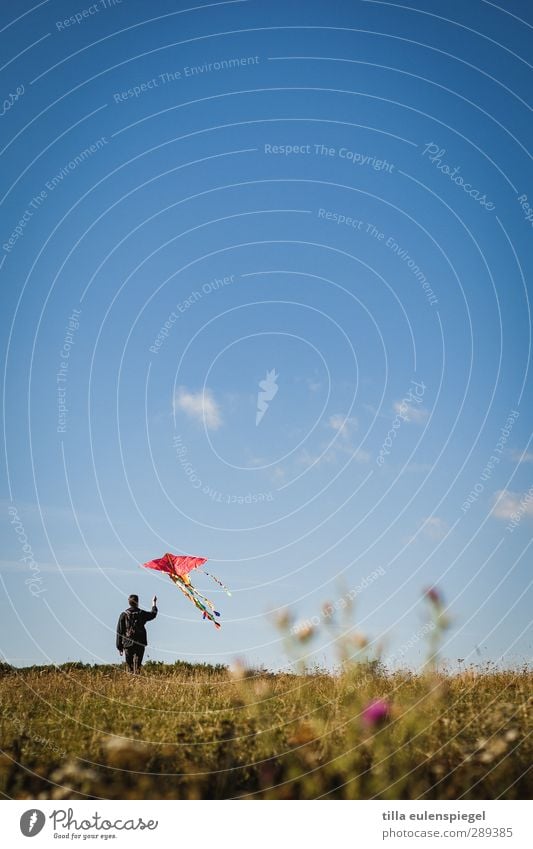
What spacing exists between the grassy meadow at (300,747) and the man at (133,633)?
261 inches

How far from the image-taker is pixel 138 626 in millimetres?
16062

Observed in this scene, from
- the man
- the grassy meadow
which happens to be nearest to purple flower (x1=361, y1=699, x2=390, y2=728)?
the grassy meadow

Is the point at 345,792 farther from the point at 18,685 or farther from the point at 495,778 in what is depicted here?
the point at 18,685

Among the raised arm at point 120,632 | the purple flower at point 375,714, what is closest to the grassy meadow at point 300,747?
the purple flower at point 375,714

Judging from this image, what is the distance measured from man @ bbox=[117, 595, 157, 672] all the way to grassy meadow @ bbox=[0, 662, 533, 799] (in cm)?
664

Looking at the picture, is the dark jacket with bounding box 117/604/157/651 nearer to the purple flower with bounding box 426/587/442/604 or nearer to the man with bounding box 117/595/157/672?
the man with bounding box 117/595/157/672

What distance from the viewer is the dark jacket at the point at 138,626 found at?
1581cm

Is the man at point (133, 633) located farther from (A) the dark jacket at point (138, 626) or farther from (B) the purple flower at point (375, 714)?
(B) the purple flower at point (375, 714)

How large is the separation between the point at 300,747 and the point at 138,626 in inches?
393

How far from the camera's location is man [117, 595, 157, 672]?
15.8 m
